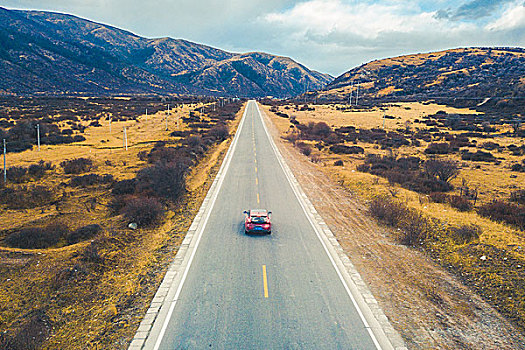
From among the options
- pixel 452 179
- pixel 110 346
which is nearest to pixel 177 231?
pixel 110 346

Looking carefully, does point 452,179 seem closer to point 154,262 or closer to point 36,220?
point 154,262

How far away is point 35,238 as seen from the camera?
13844mm

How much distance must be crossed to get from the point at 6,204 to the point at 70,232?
7.93 m

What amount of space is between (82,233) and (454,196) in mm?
21055

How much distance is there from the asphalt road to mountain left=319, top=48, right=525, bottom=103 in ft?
290

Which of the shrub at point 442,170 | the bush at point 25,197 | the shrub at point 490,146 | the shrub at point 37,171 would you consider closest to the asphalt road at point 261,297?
the bush at point 25,197

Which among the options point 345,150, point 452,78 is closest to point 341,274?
point 345,150

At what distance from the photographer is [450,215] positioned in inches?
645

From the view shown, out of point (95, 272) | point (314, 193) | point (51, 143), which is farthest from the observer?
point (51, 143)

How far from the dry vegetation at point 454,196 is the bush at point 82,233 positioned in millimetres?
14846

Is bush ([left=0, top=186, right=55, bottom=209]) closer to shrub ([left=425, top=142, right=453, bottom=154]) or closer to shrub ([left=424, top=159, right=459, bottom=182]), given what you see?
shrub ([left=424, top=159, right=459, bottom=182])

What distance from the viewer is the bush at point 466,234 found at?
44.4 ft

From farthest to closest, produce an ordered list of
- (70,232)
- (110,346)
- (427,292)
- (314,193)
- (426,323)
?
(314,193) < (70,232) < (427,292) < (426,323) < (110,346)

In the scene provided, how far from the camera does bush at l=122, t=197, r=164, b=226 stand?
15.9 meters
